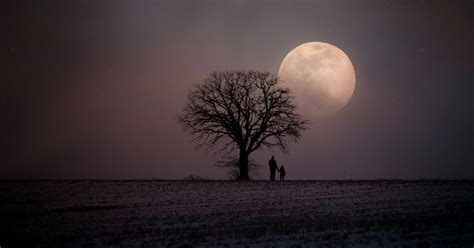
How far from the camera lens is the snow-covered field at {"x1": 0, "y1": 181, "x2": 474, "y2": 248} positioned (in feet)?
53.1

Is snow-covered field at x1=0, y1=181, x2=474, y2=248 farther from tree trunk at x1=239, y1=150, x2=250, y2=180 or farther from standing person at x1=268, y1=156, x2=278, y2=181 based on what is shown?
tree trunk at x1=239, y1=150, x2=250, y2=180

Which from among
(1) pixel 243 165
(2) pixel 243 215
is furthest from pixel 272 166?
(2) pixel 243 215

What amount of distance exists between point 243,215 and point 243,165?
26.0m

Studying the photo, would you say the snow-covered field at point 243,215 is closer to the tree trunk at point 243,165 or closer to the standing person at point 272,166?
the standing person at point 272,166

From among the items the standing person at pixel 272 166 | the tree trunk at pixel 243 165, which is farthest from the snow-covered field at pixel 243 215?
the tree trunk at pixel 243 165

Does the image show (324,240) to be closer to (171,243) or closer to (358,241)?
(358,241)

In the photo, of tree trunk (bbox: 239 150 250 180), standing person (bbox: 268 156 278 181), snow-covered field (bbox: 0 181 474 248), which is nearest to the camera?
snow-covered field (bbox: 0 181 474 248)

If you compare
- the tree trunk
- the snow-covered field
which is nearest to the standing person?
the tree trunk

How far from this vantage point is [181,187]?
3538cm

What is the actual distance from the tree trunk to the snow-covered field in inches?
480

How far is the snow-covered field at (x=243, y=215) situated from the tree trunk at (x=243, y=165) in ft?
40.0

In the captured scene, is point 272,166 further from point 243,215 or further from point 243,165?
point 243,215

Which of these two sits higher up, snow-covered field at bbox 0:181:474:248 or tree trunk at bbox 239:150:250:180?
tree trunk at bbox 239:150:250:180

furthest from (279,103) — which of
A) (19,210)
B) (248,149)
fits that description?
(19,210)
